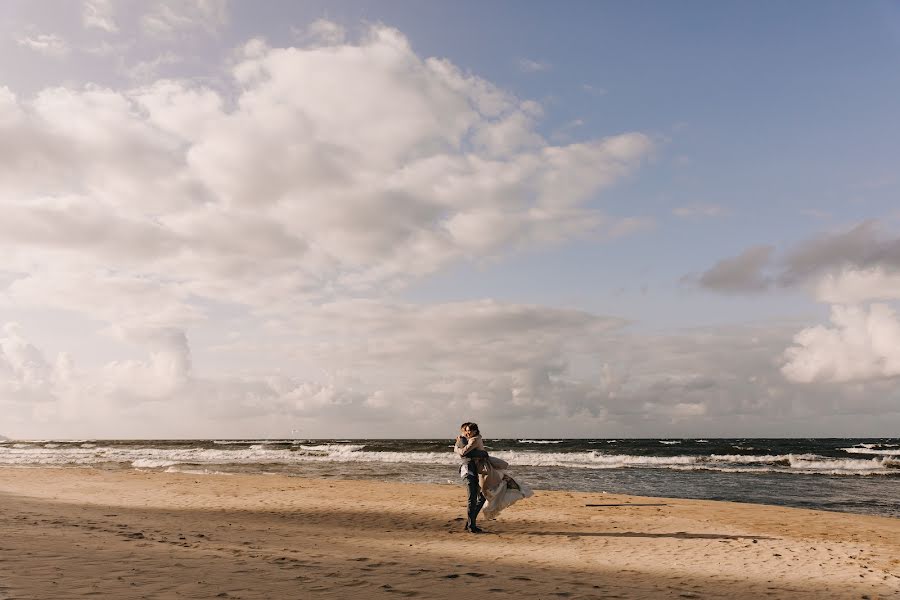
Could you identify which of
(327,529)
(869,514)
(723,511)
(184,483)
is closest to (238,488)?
(184,483)

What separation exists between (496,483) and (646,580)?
4.42 m

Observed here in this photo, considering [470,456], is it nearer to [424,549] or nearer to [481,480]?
[481,480]

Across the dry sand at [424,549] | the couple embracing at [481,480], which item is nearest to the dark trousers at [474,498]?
the couple embracing at [481,480]

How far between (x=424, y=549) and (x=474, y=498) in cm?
226

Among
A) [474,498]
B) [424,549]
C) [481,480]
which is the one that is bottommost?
[424,549]

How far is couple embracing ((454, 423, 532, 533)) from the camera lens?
12625 mm

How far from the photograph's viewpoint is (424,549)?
35.9 feet

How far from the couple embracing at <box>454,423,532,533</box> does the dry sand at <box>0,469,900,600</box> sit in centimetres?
68

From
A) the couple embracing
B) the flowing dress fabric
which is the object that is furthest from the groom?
the flowing dress fabric

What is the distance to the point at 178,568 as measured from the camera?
26.0 feet

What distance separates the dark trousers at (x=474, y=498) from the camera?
12664 millimetres

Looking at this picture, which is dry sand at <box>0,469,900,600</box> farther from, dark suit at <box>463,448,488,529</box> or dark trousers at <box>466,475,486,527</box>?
dark suit at <box>463,448,488,529</box>

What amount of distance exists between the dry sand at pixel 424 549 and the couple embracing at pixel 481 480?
684mm

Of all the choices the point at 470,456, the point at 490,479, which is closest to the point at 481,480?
the point at 490,479
